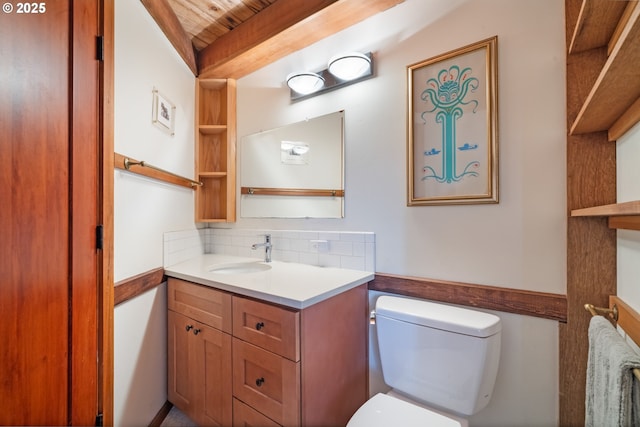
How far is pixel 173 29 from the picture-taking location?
1.60 meters

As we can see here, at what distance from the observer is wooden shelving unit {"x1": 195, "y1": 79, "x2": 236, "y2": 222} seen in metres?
1.96

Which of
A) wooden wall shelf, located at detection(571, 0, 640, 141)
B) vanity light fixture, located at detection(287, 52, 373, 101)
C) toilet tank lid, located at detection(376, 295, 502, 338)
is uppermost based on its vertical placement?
vanity light fixture, located at detection(287, 52, 373, 101)

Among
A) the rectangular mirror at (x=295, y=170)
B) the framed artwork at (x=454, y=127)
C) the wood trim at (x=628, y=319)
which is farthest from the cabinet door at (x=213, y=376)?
the wood trim at (x=628, y=319)

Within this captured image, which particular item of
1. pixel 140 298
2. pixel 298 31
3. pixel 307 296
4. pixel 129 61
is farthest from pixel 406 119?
pixel 140 298

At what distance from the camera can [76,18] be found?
96 cm

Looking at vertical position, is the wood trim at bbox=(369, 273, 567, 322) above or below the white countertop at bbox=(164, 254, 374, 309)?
below

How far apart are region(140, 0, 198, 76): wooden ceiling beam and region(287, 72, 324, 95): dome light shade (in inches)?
28.8

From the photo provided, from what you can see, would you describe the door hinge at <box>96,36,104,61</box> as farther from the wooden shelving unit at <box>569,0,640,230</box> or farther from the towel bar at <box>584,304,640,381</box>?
the towel bar at <box>584,304,640,381</box>

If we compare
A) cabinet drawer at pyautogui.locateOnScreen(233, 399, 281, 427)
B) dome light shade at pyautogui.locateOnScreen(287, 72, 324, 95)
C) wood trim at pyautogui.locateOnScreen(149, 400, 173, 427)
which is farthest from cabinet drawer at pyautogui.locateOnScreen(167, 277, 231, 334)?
dome light shade at pyautogui.locateOnScreen(287, 72, 324, 95)

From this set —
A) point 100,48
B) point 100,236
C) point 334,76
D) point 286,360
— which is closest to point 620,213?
point 286,360

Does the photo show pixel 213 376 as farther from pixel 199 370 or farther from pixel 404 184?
pixel 404 184

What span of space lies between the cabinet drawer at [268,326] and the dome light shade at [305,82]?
49.6 inches

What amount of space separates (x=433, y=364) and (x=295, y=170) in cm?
130

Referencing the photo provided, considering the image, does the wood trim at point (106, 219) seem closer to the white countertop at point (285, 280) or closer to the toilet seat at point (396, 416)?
the white countertop at point (285, 280)
